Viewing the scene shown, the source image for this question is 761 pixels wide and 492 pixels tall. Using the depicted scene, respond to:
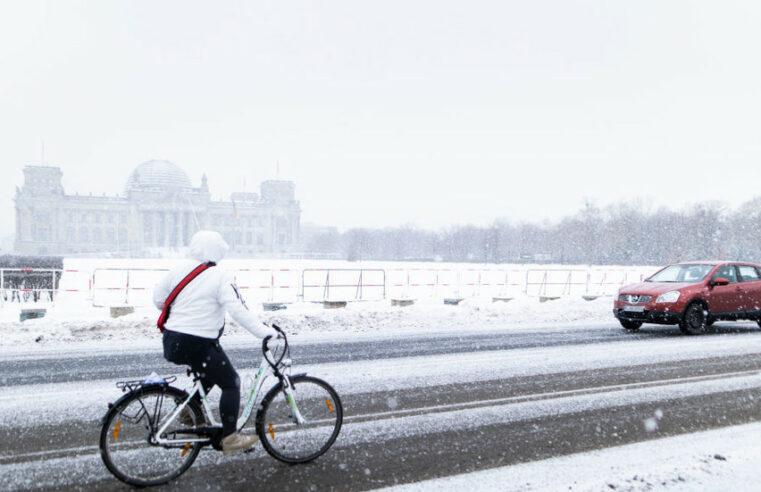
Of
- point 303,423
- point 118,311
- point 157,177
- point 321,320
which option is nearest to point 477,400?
point 303,423

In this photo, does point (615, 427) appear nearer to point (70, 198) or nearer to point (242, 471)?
point (242, 471)

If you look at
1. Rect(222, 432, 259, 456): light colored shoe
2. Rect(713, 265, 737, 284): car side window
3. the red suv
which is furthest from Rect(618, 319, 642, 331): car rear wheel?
Rect(222, 432, 259, 456): light colored shoe

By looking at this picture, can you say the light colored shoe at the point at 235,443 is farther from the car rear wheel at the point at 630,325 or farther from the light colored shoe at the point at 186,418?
the car rear wheel at the point at 630,325

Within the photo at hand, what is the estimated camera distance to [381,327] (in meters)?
15.4

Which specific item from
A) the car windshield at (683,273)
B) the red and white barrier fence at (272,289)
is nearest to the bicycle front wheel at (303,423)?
the car windshield at (683,273)

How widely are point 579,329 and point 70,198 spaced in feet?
430

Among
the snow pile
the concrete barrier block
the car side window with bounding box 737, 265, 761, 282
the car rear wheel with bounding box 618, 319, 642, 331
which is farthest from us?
the concrete barrier block

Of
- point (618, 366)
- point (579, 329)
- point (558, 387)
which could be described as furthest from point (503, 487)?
point (579, 329)

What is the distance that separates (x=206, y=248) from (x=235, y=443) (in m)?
1.55

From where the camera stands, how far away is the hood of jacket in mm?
4770

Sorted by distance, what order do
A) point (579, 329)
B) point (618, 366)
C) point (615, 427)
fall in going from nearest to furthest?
point (615, 427) → point (618, 366) → point (579, 329)

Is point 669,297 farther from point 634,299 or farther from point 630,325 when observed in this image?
point 630,325

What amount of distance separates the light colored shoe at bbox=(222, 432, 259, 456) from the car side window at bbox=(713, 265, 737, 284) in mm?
12961

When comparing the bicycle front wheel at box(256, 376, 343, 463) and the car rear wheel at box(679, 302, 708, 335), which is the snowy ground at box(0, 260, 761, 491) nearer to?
the bicycle front wheel at box(256, 376, 343, 463)
